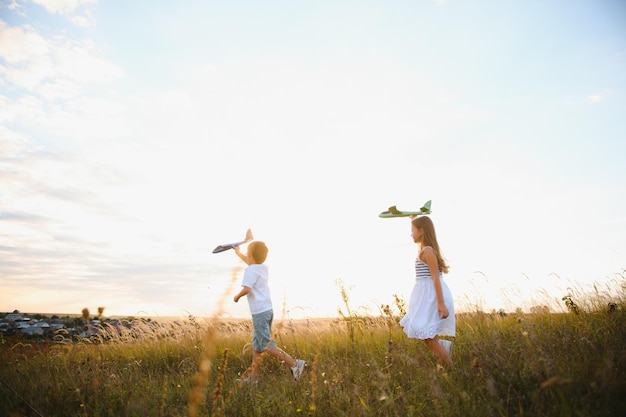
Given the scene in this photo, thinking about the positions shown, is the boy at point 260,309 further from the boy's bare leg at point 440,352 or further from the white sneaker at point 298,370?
the boy's bare leg at point 440,352

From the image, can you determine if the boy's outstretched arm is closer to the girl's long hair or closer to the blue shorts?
the blue shorts

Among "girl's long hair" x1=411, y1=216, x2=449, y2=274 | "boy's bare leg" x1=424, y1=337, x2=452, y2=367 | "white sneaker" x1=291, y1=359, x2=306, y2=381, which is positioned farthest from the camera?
"white sneaker" x1=291, y1=359, x2=306, y2=381

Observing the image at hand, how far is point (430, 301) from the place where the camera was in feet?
17.1

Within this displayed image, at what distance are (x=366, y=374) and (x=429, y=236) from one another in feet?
6.73

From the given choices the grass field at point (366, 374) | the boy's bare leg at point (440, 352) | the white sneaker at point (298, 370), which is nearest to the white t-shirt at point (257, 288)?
the grass field at point (366, 374)

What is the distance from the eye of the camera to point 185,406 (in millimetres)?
4816

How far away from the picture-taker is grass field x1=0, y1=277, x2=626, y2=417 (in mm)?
3479

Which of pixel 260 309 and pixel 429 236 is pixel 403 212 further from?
pixel 260 309

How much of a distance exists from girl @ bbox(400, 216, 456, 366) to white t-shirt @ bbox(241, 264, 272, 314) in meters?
2.10

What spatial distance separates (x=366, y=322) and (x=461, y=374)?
13.1 ft

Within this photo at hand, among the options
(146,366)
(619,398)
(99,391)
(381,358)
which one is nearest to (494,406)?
(619,398)

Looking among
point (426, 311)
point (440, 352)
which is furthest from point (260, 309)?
point (440, 352)

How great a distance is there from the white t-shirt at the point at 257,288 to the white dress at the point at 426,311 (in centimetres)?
210

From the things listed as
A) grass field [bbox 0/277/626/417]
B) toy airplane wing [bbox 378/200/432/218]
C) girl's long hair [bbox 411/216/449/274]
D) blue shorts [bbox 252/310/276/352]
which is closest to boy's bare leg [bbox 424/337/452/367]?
grass field [bbox 0/277/626/417]
